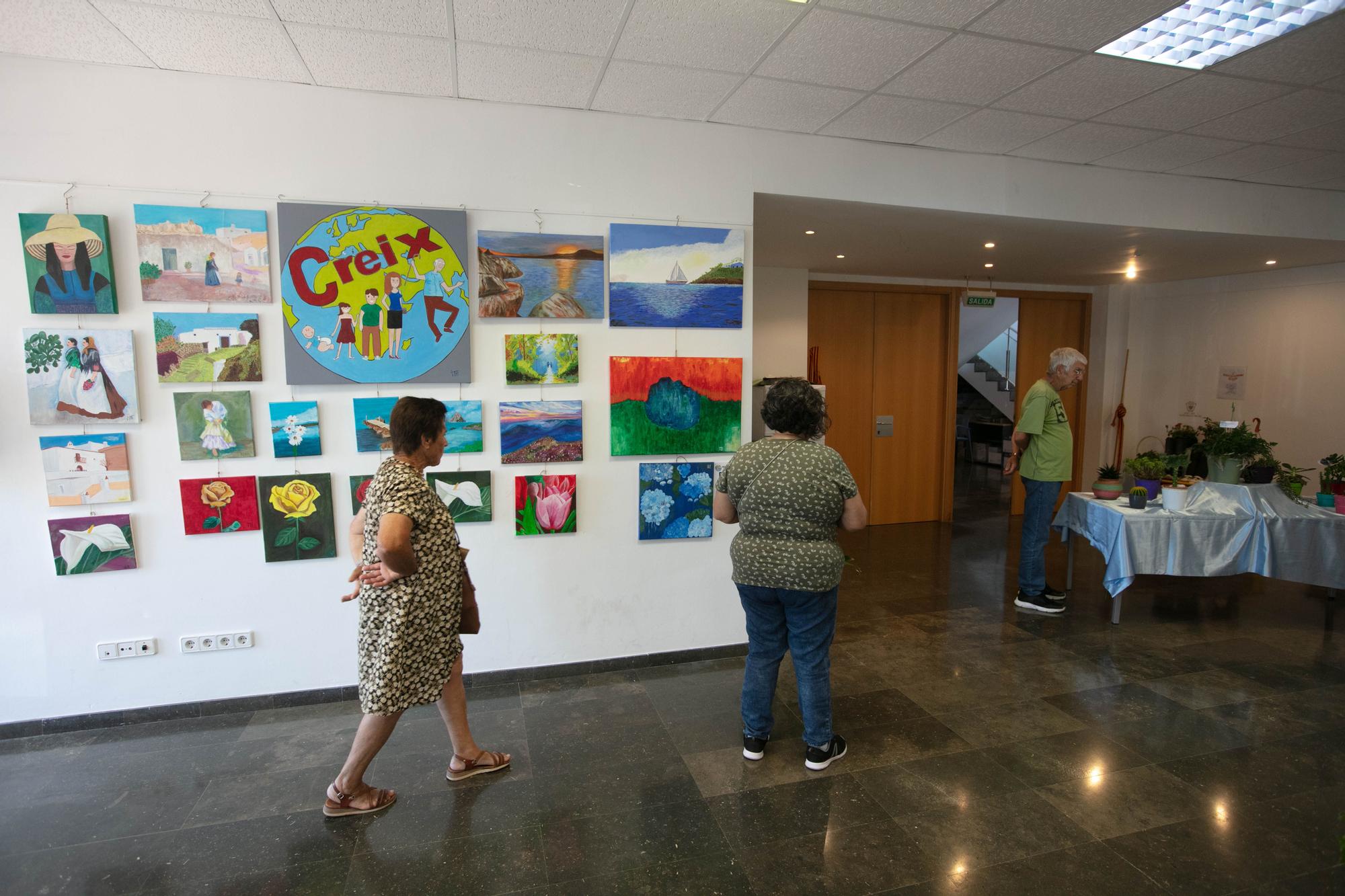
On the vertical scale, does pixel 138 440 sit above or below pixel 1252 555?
above

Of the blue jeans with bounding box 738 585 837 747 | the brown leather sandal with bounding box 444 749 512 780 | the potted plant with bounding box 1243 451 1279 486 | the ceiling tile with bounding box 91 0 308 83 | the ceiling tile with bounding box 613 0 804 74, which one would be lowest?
the brown leather sandal with bounding box 444 749 512 780

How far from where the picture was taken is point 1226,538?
4293 mm

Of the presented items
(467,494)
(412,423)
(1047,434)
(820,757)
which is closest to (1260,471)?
(1047,434)

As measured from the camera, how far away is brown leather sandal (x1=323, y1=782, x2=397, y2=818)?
2424 millimetres

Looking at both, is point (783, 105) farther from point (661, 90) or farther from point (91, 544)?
point (91, 544)

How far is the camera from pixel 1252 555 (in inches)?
170

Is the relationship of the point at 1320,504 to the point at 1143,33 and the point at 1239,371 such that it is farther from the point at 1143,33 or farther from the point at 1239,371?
the point at 1143,33

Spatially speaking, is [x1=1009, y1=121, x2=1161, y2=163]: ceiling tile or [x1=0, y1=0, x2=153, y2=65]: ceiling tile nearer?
[x1=0, y1=0, x2=153, y2=65]: ceiling tile

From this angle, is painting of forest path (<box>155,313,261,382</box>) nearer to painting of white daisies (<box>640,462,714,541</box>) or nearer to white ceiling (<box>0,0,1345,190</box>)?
white ceiling (<box>0,0,1345,190</box>)

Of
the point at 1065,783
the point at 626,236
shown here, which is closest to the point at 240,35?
the point at 626,236

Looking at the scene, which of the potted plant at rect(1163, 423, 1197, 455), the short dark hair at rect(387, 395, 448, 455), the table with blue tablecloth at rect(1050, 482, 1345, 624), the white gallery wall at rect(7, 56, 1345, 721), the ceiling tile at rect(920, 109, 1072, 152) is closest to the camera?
the short dark hair at rect(387, 395, 448, 455)

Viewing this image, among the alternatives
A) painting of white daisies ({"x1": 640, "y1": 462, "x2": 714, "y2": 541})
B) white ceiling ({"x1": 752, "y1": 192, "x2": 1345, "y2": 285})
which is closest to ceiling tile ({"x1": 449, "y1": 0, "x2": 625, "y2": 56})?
white ceiling ({"x1": 752, "y1": 192, "x2": 1345, "y2": 285})

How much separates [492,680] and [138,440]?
1.97 m

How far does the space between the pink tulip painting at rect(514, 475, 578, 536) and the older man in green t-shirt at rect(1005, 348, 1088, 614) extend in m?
2.96
